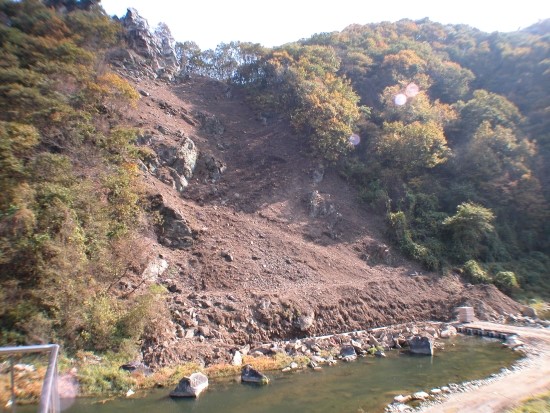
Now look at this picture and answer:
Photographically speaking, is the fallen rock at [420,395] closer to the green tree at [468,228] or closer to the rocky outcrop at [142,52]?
the green tree at [468,228]

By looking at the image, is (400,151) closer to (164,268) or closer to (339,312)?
(339,312)

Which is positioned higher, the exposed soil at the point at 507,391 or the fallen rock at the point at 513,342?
the fallen rock at the point at 513,342

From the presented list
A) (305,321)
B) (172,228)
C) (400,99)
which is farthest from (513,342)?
(400,99)

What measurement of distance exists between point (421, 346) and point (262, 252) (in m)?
10.8

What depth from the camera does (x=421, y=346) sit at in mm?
18078

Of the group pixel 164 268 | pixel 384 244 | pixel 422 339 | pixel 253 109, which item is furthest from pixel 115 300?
pixel 253 109

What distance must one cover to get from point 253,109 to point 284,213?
17614 millimetres

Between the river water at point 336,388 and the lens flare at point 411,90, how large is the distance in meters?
31.0

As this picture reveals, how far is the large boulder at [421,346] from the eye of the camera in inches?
706

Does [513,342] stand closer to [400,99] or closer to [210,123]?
[400,99]

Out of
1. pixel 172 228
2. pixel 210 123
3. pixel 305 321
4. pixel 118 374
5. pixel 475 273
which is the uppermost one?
pixel 210 123

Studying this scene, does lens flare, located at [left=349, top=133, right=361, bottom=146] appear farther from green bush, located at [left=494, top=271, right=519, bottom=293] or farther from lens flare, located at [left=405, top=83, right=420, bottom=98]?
green bush, located at [left=494, top=271, right=519, bottom=293]

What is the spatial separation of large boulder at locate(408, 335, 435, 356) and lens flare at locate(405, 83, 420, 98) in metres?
30.5

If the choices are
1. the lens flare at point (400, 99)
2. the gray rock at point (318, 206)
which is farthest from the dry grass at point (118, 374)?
the lens flare at point (400, 99)
